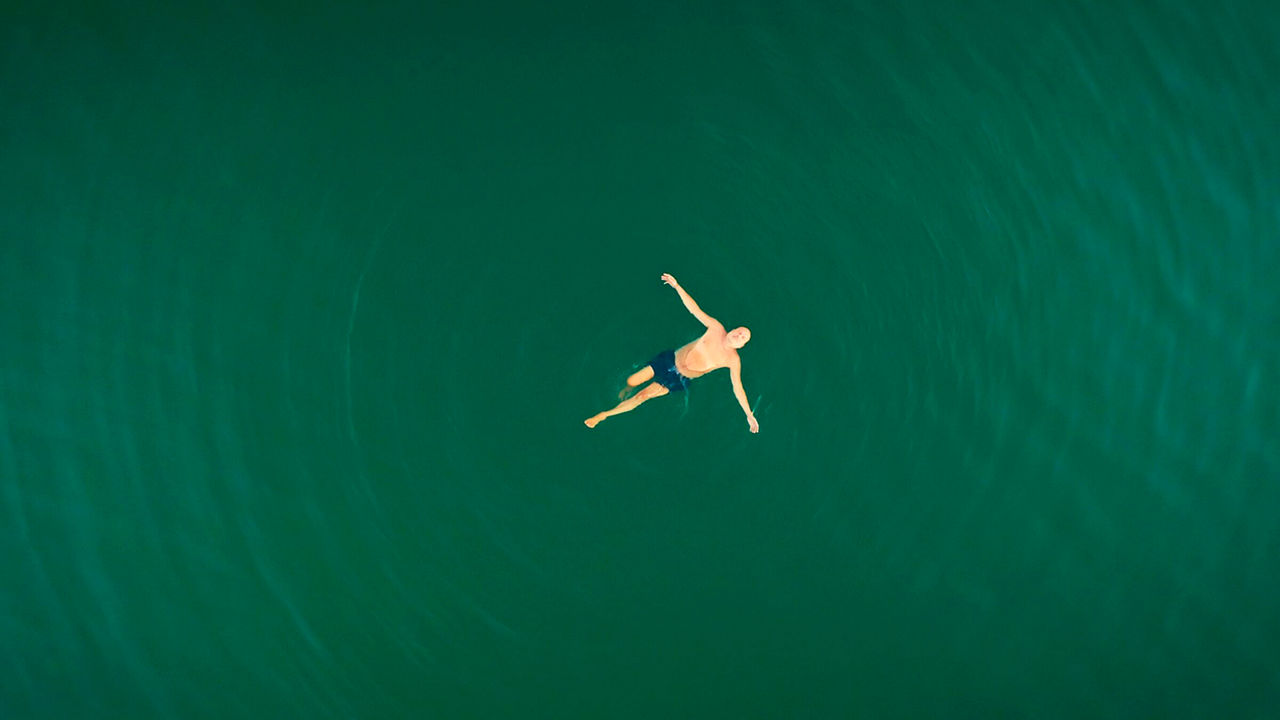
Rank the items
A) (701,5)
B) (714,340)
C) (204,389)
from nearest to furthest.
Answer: (714,340)
(204,389)
(701,5)

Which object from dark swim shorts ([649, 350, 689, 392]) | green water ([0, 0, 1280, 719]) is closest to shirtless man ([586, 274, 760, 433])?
dark swim shorts ([649, 350, 689, 392])

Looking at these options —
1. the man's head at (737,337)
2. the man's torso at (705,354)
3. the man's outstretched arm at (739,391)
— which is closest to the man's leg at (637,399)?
the man's torso at (705,354)

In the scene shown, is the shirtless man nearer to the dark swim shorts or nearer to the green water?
the dark swim shorts

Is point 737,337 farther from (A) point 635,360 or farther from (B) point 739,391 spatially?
(A) point 635,360

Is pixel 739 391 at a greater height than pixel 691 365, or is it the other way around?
pixel 691 365

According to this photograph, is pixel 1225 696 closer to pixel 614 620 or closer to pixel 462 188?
pixel 614 620

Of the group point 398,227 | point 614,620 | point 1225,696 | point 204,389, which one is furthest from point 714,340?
point 1225,696

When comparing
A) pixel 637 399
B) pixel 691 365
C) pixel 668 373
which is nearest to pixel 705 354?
pixel 691 365
